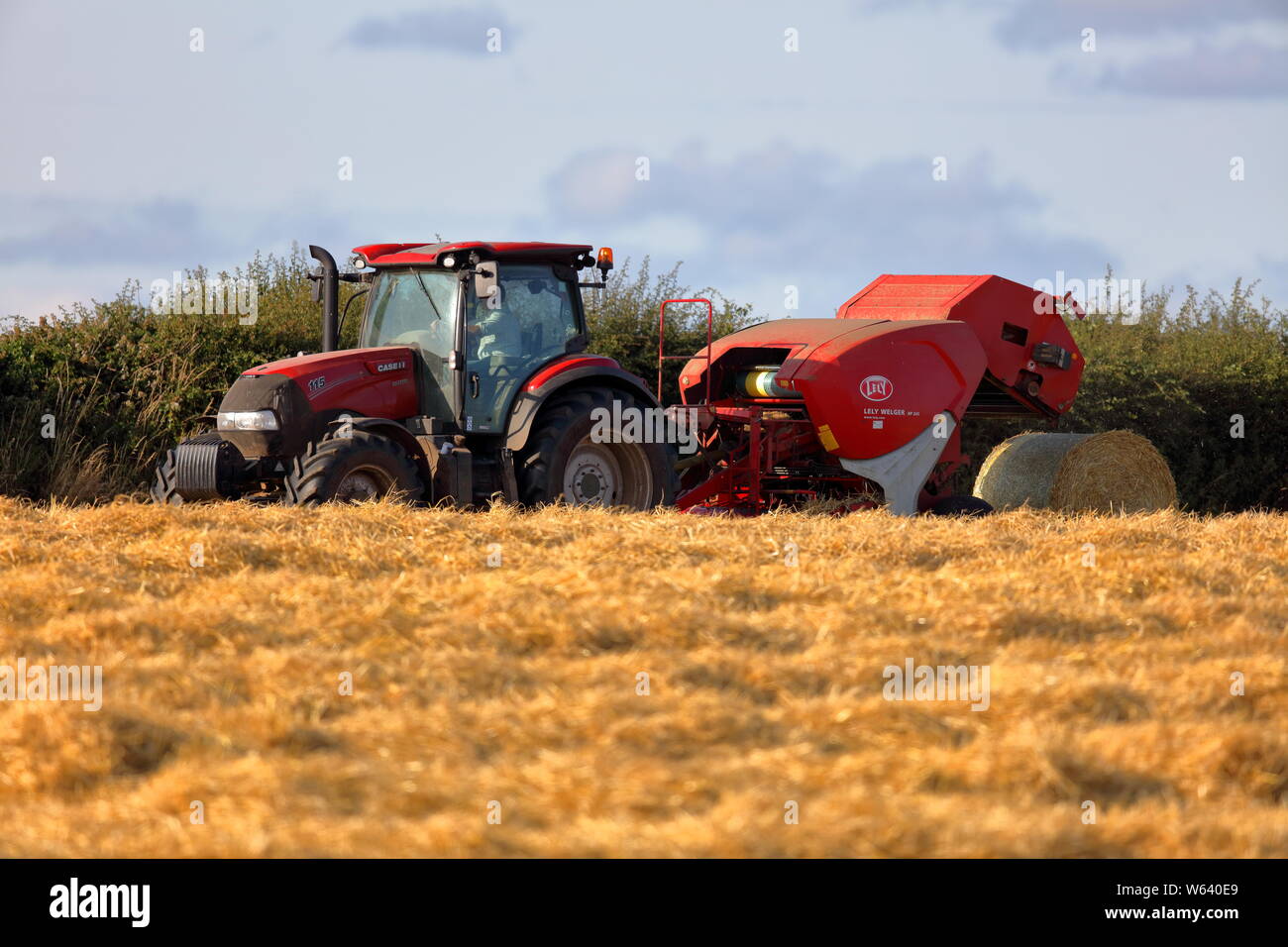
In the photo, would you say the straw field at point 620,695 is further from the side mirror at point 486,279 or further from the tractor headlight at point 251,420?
the side mirror at point 486,279

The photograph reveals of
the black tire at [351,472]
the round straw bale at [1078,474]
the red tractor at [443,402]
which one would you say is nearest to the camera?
the black tire at [351,472]

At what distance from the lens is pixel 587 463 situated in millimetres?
10398

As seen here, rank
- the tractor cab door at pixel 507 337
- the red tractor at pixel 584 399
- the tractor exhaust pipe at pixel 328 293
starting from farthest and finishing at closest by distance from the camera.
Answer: the tractor exhaust pipe at pixel 328 293
the tractor cab door at pixel 507 337
the red tractor at pixel 584 399

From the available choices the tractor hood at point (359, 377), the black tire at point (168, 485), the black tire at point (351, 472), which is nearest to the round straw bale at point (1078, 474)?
the tractor hood at point (359, 377)

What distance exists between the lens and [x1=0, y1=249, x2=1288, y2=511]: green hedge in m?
13.5

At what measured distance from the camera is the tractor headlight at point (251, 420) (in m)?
9.37

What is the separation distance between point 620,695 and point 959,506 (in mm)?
7240

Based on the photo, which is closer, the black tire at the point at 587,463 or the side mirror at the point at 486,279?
the side mirror at the point at 486,279

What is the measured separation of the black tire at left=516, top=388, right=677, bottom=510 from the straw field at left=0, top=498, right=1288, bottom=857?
5.64ft

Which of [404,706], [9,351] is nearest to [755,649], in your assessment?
[404,706]

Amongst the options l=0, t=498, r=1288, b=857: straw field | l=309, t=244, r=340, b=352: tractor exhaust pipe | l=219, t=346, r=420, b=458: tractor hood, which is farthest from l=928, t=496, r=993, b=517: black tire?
l=309, t=244, r=340, b=352: tractor exhaust pipe

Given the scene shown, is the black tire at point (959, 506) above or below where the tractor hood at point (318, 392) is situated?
below

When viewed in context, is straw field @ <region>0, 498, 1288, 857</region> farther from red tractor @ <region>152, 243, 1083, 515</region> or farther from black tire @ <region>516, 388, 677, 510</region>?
black tire @ <region>516, 388, 677, 510</region>

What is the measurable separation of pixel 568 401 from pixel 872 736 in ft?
18.3
